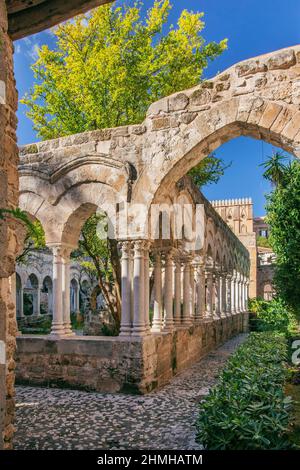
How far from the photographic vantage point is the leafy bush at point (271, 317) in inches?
558

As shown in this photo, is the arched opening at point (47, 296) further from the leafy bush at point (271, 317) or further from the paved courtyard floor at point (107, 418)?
the paved courtyard floor at point (107, 418)

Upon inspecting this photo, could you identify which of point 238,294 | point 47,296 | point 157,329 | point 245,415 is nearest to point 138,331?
point 157,329

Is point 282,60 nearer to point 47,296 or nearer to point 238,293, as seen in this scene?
point 238,293

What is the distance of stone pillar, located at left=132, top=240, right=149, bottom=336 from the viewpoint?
6863 mm

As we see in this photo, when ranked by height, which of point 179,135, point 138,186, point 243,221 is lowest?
point 138,186

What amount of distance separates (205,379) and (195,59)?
891cm

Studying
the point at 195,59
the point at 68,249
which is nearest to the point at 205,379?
the point at 68,249

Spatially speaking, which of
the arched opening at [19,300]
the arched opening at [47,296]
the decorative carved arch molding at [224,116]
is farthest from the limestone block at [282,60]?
the arched opening at [47,296]

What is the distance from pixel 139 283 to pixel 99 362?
1.43m

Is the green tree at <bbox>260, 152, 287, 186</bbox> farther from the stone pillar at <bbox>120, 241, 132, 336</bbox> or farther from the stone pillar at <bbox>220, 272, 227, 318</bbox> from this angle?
the stone pillar at <bbox>220, 272, 227, 318</bbox>

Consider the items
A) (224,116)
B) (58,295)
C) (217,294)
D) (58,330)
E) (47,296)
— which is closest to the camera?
(224,116)

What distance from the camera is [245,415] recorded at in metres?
3.42

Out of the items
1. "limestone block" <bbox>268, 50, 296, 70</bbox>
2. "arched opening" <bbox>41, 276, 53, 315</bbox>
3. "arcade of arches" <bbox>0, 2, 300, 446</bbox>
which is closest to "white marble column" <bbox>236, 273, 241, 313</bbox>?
"arcade of arches" <bbox>0, 2, 300, 446</bbox>
